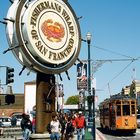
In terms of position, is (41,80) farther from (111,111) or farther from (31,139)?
(111,111)

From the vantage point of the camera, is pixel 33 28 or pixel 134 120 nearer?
pixel 33 28

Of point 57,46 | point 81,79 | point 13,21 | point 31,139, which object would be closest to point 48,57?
point 57,46

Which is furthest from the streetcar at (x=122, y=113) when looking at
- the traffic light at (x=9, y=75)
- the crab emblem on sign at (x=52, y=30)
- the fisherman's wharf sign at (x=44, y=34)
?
the crab emblem on sign at (x=52, y=30)

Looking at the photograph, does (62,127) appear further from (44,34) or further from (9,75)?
(44,34)

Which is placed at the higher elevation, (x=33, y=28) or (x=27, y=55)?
(x=33, y=28)

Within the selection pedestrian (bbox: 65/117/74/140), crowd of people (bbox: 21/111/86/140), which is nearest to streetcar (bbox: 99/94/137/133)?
crowd of people (bbox: 21/111/86/140)

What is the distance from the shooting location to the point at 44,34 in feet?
45.4

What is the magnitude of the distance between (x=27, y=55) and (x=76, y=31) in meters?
2.16

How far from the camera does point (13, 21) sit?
13.4 meters

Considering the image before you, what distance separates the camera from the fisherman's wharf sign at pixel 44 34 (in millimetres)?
13445

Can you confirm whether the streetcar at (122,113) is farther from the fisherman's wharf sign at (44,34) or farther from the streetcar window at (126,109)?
the fisherman's wharf sign at (44,34)

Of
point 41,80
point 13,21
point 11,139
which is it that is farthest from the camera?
point 11,139

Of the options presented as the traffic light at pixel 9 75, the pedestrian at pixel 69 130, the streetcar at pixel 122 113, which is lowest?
the pedestrian at pixel 69 130

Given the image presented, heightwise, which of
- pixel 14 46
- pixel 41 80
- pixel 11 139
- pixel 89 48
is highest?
pixel 89 48
